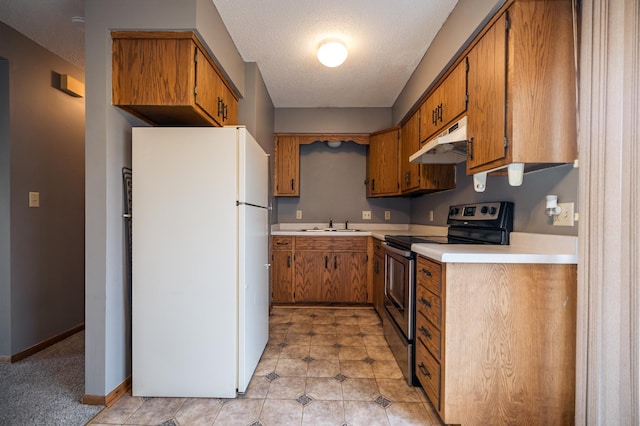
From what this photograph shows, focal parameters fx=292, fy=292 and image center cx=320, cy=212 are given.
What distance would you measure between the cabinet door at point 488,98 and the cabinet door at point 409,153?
100 centimetres

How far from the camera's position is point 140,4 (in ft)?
5.49

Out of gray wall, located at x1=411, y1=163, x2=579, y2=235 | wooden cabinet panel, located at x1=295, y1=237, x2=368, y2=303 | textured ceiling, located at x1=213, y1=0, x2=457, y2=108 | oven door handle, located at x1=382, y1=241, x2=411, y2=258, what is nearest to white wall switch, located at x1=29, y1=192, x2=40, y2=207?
textured ceiling, located at x1=213, y1=0, x2=457, y2=108

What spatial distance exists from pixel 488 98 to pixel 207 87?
1.69 meters

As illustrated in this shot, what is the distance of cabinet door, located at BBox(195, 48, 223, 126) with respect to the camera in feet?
5.85

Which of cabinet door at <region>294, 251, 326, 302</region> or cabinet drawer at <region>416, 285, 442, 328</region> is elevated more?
cabinet drawer at <region>416, 285, 442, 328</region>

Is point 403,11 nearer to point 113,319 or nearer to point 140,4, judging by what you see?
point 140,4

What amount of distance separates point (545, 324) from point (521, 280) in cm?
23

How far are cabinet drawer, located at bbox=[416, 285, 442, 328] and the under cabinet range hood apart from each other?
955 millimetres

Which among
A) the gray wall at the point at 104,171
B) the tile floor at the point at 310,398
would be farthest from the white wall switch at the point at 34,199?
the tile floor at the point at 310,398

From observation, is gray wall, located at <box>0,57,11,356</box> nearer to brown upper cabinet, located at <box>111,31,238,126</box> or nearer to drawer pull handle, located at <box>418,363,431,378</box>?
brown upper cabinet, located at <box>111,31,238,126</box>

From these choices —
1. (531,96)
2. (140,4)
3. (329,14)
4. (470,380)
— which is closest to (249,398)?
(470,380)

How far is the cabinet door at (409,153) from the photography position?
110 inches

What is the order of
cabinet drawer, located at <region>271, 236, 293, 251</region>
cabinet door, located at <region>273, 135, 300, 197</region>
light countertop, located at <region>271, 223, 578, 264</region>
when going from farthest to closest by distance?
cabinet door, located at <region>273, 135, 300, 197</region> → cabinet drawer, located at <region>271, 236, 293, 251</region> → light countertop, located at <region>271, 223, 578, 264</region>

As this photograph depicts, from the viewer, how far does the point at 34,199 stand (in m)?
2.29
